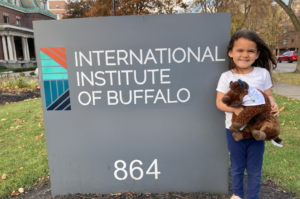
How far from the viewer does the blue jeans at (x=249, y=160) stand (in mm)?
1926

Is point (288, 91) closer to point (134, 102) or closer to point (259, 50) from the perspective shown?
point (259, 50)

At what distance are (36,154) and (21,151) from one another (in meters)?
0.37

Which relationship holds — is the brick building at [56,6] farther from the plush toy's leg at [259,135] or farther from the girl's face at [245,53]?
the plush toy's leg at [259,135]

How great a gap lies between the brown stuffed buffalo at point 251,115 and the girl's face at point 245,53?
0.23 metres

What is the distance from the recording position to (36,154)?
364 centimetres

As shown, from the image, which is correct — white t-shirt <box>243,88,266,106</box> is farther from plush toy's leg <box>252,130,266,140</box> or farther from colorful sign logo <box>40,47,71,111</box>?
colorful sign logo <box>40,47,71,111</box>

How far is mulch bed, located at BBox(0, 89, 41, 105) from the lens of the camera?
820 centimetres

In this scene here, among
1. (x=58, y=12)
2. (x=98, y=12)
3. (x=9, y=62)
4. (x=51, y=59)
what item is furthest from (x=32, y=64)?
(x=58, y=12)

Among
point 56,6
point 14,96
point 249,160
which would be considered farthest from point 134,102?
point 56,6

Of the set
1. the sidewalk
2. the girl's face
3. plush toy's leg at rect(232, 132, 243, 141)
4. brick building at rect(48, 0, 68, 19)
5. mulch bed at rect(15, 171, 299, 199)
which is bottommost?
mulch bed at rect(15, 171, 299, 199)

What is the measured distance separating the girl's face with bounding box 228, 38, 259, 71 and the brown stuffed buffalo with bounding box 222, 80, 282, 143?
23 centimetres

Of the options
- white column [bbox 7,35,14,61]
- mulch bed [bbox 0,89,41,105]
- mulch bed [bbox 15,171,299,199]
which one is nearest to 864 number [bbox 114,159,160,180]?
mulch bed [bbox 15,171,299,199]

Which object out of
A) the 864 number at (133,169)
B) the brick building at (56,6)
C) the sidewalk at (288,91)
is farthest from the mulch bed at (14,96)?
the brick building at (56,6)

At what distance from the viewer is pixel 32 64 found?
3434cm
